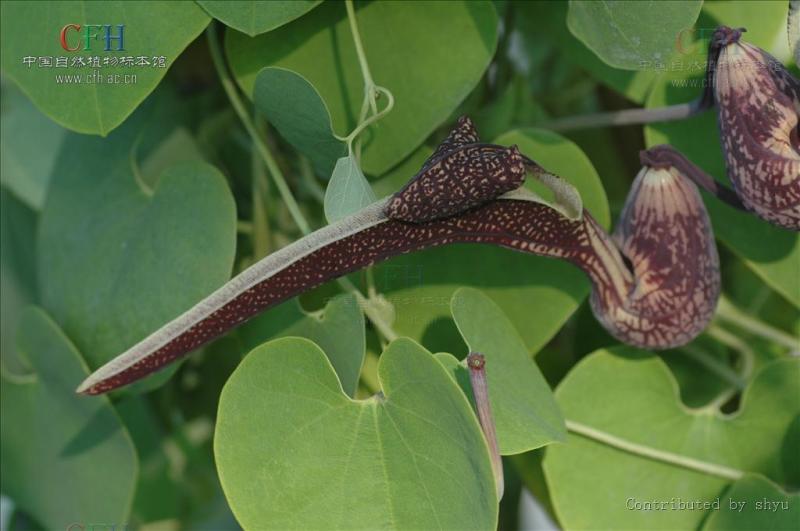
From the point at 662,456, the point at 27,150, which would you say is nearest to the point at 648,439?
the point at 662,456

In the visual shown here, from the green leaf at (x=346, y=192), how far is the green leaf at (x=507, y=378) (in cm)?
7

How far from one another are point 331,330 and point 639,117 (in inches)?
8.1

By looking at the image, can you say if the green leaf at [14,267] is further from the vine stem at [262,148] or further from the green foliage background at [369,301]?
the vine stem at [262,148]

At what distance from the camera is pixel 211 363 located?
0.74m

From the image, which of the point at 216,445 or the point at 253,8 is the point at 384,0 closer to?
the point at 253,8

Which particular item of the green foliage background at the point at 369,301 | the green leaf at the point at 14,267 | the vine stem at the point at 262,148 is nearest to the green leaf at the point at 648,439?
the green foliage background at the point at 369,301

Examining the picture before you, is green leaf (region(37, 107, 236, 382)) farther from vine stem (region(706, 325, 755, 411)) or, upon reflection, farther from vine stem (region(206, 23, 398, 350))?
vine stem (region(706, 325, 755, 411))

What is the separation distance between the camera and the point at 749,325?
0.58m

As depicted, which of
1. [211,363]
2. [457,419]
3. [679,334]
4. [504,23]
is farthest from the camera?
[211,363]

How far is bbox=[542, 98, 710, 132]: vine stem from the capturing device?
496 mm

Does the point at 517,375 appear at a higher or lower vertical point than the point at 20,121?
lower

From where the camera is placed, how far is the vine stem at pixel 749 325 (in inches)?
22.5

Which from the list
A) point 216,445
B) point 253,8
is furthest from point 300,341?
point 253,8

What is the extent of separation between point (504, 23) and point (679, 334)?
0.23 m
